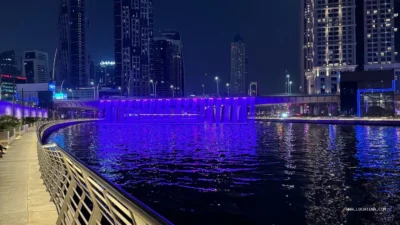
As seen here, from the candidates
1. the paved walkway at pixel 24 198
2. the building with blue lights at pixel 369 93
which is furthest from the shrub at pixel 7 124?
the building with blue lights at pixel 369 93

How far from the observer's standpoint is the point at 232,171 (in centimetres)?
2877

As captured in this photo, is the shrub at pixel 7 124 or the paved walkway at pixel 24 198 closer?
the paved walkway at pixel 24 198

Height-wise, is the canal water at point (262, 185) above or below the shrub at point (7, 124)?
below

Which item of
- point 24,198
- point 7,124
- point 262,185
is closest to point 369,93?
point 7,124

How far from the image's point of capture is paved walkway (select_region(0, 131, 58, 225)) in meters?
9.52

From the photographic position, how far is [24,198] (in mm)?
11953

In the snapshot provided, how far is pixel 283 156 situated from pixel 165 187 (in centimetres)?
1797

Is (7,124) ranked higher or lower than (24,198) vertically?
higher

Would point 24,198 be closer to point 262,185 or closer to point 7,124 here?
point 262,185

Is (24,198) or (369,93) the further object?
(369,93)

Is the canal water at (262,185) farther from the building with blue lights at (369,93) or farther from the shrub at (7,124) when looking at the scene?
the building with blue lights at (369,93)

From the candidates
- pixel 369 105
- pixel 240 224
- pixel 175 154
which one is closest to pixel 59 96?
pixel 369 105

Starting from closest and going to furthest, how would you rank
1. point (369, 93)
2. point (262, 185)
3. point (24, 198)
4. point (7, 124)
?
point (24, 198) → point (262, 185) → point (7, 124) → point (369, 93)

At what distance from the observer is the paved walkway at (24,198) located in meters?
9.52
